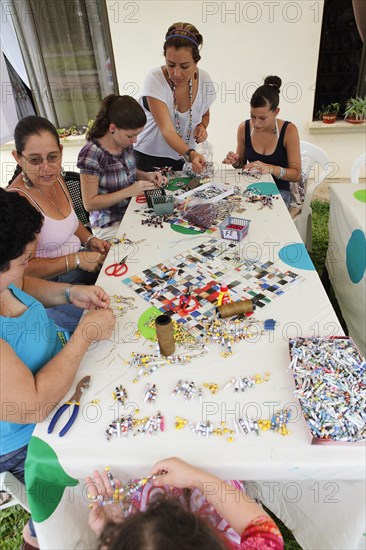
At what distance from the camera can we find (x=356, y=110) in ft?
13.1

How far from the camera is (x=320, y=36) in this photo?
12.1ft

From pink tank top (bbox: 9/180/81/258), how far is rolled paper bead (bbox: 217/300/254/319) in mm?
912

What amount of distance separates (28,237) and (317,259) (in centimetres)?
234

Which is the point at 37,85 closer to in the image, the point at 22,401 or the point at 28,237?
the point at 28,237

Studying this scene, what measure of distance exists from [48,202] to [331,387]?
1.40 m

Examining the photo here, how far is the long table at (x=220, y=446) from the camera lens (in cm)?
84

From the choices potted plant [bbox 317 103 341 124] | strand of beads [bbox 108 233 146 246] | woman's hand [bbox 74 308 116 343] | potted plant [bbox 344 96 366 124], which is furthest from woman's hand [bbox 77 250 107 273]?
potted plant [bbox 344 96 366 124]

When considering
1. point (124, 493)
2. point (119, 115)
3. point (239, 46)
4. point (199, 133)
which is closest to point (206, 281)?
point (124, 493)

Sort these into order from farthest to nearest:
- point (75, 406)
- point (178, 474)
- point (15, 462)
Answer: point (15, 462), point (75, 406), point (178, 474)

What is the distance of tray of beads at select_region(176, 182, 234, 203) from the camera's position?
213 cm

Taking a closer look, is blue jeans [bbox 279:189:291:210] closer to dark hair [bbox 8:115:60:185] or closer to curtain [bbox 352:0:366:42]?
dark hair [bbox 8:115:60:185]

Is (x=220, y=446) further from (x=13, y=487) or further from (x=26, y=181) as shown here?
(x=26, y=181)

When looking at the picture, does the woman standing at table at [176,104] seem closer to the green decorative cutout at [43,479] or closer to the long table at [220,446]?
the long table at [220,446]

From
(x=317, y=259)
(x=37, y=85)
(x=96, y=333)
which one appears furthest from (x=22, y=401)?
(x=37, y=85)
